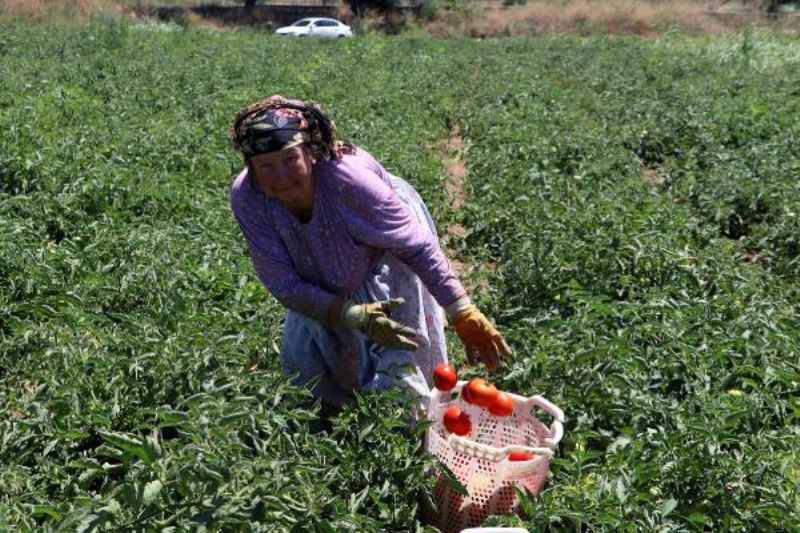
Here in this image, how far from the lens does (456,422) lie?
130 inches

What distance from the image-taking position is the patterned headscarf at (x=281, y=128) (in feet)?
10.0

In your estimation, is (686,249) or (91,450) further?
(686,249)

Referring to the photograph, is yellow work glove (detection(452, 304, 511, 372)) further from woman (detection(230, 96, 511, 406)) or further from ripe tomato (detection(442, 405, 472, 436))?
ripe tomato (detection(442, 405, 472, 436))

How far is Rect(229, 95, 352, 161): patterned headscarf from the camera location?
306 cm

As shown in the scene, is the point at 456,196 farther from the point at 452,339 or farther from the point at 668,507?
the point at 668,507

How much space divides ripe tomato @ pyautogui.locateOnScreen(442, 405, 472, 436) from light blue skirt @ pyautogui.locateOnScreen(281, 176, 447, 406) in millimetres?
164

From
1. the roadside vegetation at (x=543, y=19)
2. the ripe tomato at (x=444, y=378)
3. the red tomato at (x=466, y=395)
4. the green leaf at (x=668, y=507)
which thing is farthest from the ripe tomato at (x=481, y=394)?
the roadside vegetation at (x=543, y=19)

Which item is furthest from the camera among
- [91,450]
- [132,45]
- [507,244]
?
[132,45]

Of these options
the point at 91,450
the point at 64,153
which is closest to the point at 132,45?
the point at 64,153

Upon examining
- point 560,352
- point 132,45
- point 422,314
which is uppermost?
point 422,314

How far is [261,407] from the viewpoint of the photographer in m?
2.84

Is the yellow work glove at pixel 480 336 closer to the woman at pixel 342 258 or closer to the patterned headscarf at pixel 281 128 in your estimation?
the woman at pixel 342 258

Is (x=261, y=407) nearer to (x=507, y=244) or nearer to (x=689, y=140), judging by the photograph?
(x=507, y=244)

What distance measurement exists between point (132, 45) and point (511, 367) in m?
17.5
